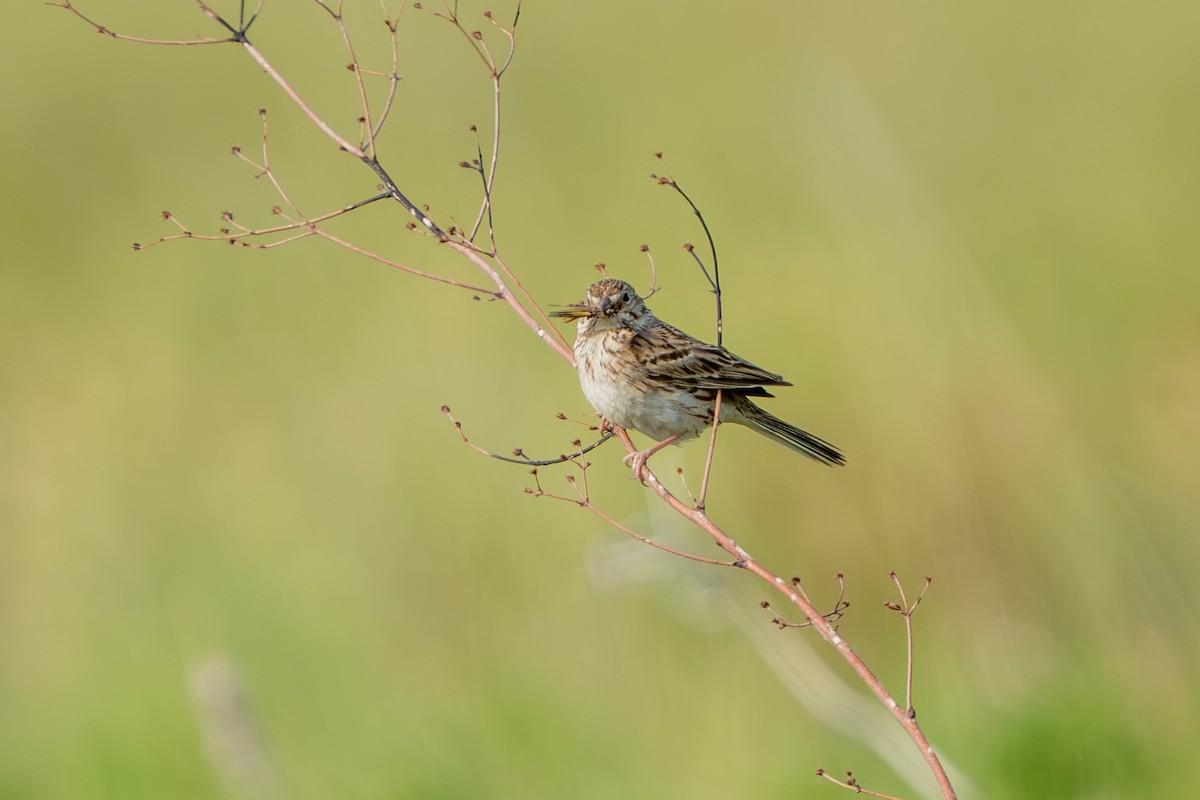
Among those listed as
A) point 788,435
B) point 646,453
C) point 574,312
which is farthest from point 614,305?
point 574,312

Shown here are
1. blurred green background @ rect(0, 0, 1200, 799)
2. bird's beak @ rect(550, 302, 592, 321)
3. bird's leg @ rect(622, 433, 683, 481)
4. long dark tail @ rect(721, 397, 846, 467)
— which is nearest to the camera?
bird's beak @ rect(550, 302, 592, 321)

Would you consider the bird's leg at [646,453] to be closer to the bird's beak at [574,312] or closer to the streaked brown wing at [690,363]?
the streaked brown wing at [690,363]

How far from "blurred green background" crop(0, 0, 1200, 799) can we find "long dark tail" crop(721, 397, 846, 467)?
456mm

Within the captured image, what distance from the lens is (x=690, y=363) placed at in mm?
5023

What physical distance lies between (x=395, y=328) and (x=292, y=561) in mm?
1926

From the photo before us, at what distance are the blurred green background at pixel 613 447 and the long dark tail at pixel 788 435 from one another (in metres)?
0.46

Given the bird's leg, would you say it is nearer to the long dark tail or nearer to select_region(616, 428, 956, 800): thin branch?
the long dark tail

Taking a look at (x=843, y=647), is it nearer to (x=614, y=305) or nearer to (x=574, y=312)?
(x=574, y=312)

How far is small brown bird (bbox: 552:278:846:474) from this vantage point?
4828 mm

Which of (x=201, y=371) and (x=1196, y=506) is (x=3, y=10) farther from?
(x=1196, y=506)

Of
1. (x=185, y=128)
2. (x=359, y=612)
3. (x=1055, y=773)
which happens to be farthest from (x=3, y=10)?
(x=1055, y=773)

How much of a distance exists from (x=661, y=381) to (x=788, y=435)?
450 millimetres

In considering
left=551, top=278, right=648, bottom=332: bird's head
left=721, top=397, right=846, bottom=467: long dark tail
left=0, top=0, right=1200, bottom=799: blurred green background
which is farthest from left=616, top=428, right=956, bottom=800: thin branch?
left=551, top=278, right=648, bottom=332: bird's head

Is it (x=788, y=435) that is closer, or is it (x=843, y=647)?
(x=843, y=647)
